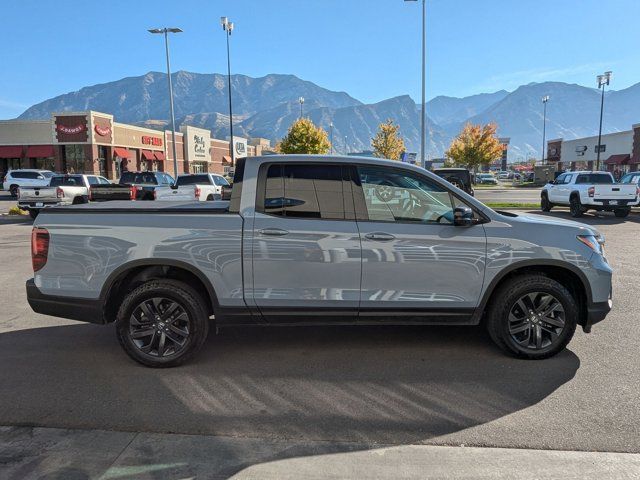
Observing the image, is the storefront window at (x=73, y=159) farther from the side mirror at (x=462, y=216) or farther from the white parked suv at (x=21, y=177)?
the side mirror at (x=462, y=216)

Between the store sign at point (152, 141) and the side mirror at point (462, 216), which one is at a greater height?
the store sign at point (152, 141)

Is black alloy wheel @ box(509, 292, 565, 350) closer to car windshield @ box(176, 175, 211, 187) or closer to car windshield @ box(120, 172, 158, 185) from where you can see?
car windshield @ box(176, 175, 211, 187)

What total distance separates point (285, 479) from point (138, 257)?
234 cm

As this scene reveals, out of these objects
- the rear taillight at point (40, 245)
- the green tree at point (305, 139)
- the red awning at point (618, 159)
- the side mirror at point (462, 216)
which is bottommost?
the rear taillight at point (40, 245)

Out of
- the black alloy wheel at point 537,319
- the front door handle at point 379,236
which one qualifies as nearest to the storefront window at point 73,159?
the front door handle at point 379,236

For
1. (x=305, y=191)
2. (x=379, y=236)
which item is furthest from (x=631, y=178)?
(x=305, y=191)

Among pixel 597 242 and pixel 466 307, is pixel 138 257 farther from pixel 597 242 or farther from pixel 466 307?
pixel 597 242

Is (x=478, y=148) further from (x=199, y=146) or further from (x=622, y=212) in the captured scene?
(x=622, y=212)

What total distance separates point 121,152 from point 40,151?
23.0ft

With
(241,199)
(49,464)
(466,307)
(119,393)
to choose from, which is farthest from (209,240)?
(466,307)

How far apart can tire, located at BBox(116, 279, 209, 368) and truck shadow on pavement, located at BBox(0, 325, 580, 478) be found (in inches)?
6.3

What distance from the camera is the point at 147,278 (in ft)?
14.3

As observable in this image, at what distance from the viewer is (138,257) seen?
426 centimetres

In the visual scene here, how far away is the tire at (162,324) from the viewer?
430cm
